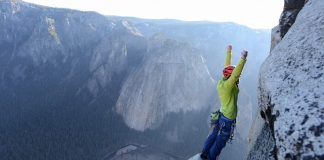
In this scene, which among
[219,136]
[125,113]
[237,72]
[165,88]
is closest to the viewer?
[237,72]

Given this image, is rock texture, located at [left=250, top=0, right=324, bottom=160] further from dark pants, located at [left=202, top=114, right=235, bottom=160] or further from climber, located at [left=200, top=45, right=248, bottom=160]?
dark pants, located at [left=202, top=114, right=235, bottom=160]

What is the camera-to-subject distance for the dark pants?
1361 centimetres

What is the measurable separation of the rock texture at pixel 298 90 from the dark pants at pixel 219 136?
340 cm

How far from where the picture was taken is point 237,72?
12.7 meters

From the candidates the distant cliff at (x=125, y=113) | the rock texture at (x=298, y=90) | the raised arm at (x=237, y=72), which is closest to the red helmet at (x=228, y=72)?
the raised arm at (x=237, y=72)

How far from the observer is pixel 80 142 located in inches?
5113

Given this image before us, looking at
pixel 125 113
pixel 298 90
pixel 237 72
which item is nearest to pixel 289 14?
pixel 237 72

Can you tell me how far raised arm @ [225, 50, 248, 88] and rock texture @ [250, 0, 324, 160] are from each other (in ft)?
5.23

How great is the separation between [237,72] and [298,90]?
174 inches

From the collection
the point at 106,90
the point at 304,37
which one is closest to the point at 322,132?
the point at 304,37

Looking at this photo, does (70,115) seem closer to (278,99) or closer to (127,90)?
(127,90)

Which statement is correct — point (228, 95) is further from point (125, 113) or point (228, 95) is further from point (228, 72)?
point (125, 113)

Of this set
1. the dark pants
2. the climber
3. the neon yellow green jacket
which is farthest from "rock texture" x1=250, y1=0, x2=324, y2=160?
the dark pants

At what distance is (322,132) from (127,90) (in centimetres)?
15499
